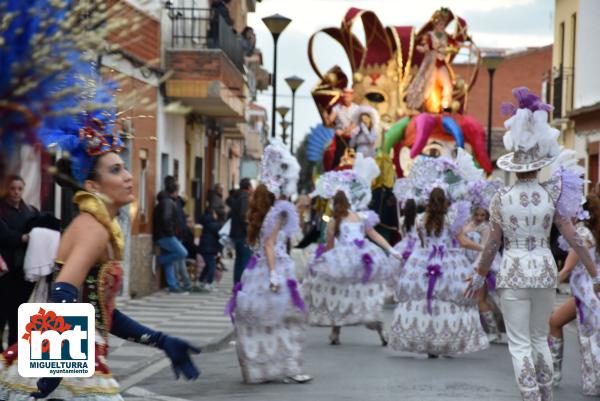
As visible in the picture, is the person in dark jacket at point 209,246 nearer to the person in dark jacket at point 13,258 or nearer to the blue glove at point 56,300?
the person in dark jacket at point 13,258

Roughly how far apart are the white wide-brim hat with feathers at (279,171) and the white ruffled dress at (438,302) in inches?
80.8

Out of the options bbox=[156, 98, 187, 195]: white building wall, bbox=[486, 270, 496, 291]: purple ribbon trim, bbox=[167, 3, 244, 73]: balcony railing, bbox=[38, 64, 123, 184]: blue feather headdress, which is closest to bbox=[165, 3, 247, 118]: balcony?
bbox=[167, 3, 244, 73]: balcony railing

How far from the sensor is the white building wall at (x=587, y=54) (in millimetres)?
36844

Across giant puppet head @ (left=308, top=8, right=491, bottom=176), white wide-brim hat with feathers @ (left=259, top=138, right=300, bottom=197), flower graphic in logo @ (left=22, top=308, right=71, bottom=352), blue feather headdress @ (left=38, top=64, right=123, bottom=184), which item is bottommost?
flower graphic in logo @ (left=22, top=308, right=71, bottom=352)

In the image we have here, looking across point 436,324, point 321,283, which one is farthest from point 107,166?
point 321,283

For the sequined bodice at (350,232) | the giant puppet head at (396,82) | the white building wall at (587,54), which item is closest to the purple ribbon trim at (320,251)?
the sequined bodice at (350,232)

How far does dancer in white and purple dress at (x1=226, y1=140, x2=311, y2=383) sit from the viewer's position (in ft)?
36.4

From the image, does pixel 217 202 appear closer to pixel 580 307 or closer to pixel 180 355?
pixel 580 307

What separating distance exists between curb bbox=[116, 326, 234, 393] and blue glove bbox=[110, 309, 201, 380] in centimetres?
512

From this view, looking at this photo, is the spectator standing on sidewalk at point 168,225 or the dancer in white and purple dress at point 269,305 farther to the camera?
the spectator standing on sidewalk at point 168,225

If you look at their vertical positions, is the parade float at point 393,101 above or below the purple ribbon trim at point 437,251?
above

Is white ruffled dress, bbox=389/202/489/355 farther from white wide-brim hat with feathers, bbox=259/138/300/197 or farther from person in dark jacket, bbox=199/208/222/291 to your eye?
person in dark jacket, bbox=199/208/222/291

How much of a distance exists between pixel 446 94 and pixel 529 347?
1714cm

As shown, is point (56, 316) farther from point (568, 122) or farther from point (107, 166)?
point (568, 122)
